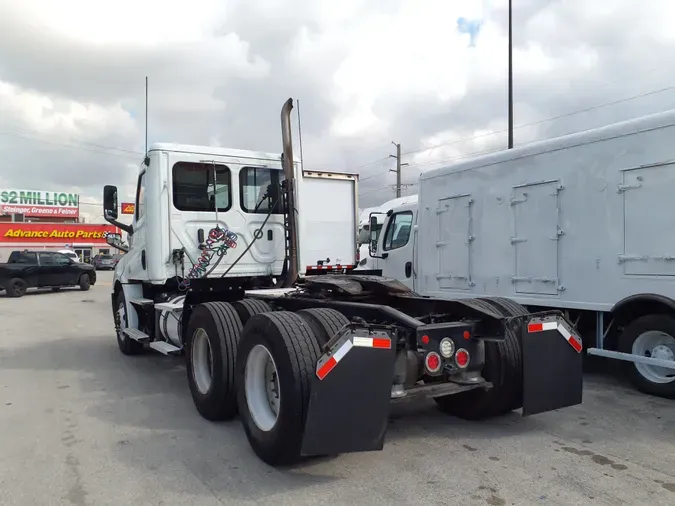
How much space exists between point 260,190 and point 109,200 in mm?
2433

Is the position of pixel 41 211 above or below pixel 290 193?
above

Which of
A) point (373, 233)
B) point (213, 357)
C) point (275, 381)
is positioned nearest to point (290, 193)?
point (213, 357)

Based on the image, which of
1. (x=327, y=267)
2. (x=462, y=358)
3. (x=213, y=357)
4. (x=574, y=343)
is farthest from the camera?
(x=327, y=267)

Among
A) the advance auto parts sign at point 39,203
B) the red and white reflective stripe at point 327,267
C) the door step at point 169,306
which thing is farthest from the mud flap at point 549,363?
the advance auto parts sign at point 39,203

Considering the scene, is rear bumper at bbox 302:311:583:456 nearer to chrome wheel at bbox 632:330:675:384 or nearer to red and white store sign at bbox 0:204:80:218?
chrome wheel at bbox 632:330:675:384

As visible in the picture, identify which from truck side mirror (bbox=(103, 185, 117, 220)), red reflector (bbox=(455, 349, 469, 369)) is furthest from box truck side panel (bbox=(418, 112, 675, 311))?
truck side mirror (bbox=(103, 185, 117, 220))

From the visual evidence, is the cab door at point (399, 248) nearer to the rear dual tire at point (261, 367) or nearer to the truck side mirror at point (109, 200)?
the truck side mirror at point (109, 200)

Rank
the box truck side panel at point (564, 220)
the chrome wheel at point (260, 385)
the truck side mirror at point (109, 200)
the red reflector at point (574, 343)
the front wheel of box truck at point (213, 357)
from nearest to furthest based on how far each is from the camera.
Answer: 1. the chrome wheel at point (260, 385)
2. the red reflector at point (574, 343)
3. the front wheel of box truck at point (213, 357)
4. the box truck side panel at point (564, 220)
5. the truck side mirror at point (109, 200)

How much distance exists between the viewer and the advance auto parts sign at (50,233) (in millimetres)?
56381

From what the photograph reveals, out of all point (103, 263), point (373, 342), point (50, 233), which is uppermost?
point (50, 233)

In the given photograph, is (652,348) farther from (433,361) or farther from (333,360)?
(333,360)

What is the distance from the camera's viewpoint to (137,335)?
7.65m

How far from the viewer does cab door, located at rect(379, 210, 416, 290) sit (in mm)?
10047

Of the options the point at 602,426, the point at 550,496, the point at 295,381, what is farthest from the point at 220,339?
the point at 602,426
